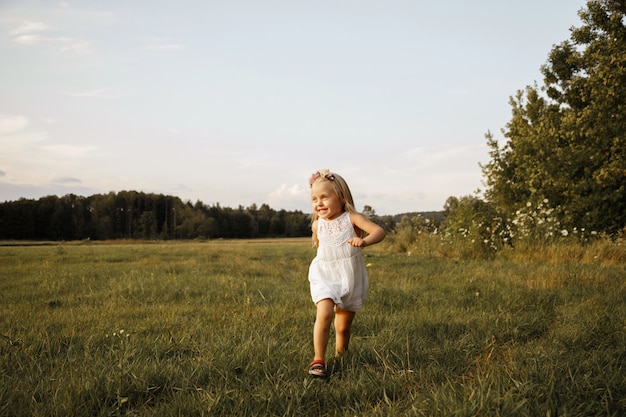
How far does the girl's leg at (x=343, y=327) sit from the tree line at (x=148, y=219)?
5032cm

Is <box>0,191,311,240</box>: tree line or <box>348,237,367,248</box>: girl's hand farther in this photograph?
<box>0,191,311,240</box>: tree line

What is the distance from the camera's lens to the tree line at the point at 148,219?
5517cm

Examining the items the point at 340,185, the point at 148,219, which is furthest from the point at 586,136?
the point at 148,219

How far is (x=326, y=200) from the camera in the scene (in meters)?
3.67

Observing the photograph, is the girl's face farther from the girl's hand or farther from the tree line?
the tree line

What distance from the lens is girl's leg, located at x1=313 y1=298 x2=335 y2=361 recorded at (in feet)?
10.8

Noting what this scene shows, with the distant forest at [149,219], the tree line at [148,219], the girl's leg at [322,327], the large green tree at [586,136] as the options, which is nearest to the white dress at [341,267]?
the girl's leg at [322,327]

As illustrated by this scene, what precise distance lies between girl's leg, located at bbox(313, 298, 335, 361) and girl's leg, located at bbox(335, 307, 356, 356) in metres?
0.28

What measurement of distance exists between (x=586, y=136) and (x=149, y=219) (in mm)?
72391

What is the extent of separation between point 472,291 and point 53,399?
216 inches

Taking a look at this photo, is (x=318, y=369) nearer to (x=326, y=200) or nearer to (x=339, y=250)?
(x=339, y=250)

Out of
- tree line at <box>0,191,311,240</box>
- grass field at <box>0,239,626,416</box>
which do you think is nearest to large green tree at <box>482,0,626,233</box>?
grass field at <box>0,239,626,416</box>

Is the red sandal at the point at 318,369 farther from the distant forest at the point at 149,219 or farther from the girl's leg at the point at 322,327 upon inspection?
the distant forest at the point at 149,219

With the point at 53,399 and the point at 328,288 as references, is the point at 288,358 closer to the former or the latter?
the point at 328,288
